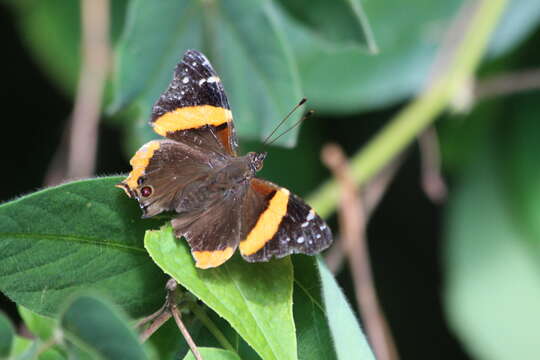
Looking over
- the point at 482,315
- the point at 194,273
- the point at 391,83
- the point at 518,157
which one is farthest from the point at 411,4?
the point at 194,273

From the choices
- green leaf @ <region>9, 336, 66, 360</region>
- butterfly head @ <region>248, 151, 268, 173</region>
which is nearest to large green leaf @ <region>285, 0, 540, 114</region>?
butterfly head @ <region>248, 151, 268, 173</region>

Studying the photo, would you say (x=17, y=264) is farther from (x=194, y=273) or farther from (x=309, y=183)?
(x=309, y=183)

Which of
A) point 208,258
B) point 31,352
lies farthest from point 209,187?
point 31,352

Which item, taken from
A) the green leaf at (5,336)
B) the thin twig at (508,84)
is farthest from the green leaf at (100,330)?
the thin twig at (508,84)

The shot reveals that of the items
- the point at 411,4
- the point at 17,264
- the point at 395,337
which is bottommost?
the point at 395,337

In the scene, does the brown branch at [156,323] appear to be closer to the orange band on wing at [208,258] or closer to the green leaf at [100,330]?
the orange band on wing at [208,258]
